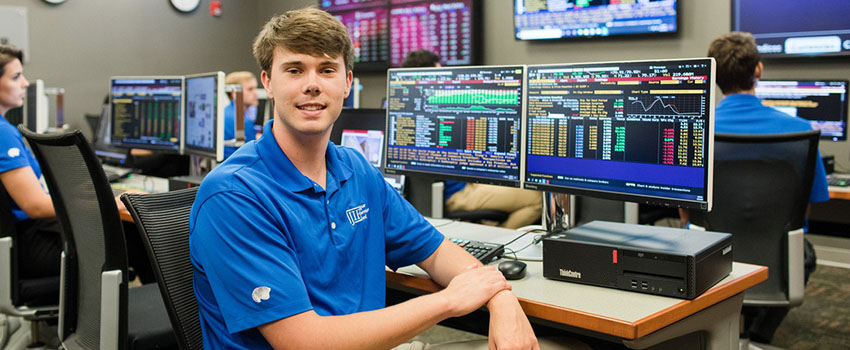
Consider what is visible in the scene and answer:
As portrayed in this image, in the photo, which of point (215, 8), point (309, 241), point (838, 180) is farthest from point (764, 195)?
point (215, 8)

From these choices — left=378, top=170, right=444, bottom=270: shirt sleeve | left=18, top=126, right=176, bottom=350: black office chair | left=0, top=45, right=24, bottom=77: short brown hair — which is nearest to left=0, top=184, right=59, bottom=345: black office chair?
left=18, top=126, right=176, bottom=350: black office chair

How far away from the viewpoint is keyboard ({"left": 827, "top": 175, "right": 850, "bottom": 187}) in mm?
3089

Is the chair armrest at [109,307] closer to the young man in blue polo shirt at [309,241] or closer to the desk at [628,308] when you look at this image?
the young man in blue polo shirt at [309,241]

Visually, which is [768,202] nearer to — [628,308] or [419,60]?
[628,308]

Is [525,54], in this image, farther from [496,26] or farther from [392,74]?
[392,74]

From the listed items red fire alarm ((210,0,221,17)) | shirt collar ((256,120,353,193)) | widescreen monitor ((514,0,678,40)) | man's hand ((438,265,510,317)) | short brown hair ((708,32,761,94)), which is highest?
red fire alarm ((210,0,221,17))

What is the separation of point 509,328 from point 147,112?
113 inches

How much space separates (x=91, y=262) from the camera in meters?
1.92

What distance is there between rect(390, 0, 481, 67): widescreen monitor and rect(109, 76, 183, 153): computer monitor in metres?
2.41

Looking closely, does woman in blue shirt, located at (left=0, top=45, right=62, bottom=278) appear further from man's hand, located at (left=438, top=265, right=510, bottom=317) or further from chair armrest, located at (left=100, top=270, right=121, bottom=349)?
man's hand, located at (left=438, top=265, right=510, bottom=317)

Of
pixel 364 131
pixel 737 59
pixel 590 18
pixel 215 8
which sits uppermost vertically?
pixel 215 8

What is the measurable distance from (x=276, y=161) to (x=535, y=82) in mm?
885

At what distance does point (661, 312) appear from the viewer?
1.38m

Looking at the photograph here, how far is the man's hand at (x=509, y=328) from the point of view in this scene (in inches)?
53.7
